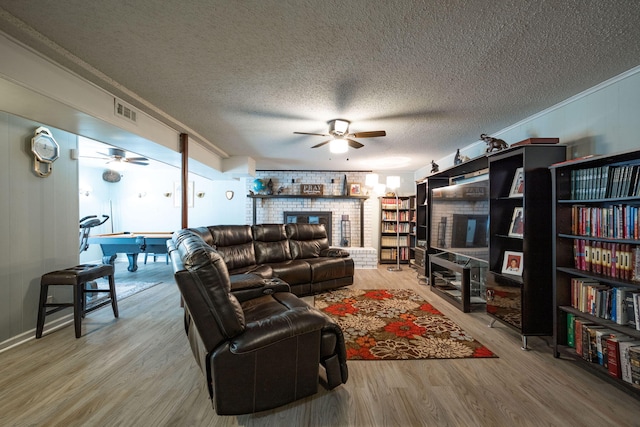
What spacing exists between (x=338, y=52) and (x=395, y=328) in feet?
8.37

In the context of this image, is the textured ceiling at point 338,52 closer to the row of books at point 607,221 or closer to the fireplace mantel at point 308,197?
the row of books at point 607,221

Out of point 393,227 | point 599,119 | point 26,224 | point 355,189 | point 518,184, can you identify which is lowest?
point 393,227

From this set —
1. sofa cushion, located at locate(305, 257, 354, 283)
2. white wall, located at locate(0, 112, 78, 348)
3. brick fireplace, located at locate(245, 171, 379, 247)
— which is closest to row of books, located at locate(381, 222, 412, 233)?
brick fireplace, located at locate(245, 171, 379, 247)

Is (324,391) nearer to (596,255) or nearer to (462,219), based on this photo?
(596,255)

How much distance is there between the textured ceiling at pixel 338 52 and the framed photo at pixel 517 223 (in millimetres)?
1091

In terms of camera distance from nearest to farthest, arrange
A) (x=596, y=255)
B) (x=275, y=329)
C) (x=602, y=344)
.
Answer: (x=275, y=329) → (x=602, y=344) → (x=596, y=255)

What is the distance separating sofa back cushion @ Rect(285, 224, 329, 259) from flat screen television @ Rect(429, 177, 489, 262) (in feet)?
6.28

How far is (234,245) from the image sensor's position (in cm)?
388

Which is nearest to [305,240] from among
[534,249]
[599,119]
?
[534,249]

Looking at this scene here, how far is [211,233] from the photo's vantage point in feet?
12.1

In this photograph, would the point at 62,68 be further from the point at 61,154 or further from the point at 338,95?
the point at 338,95

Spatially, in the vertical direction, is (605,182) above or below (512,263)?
above

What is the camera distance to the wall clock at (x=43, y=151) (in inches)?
97.6

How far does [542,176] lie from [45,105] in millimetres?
4119
